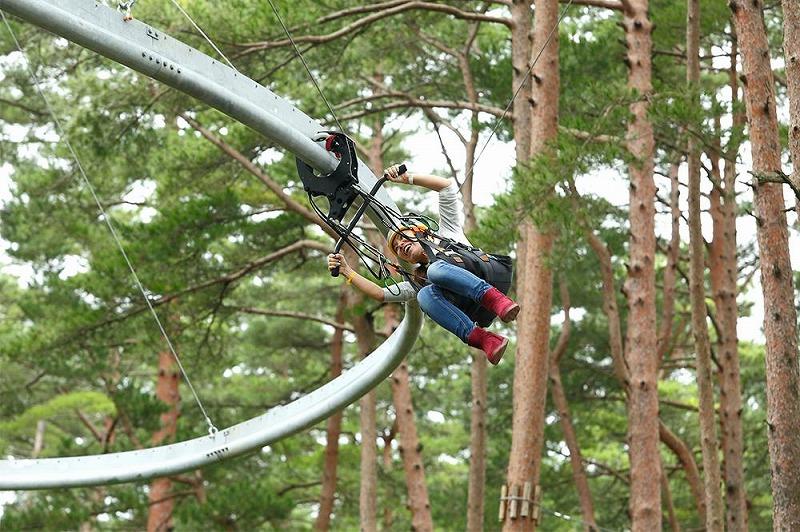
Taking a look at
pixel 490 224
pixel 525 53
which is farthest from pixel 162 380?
pixel 490 224

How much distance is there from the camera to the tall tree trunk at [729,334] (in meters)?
14.7

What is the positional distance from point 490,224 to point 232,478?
14.1 meters

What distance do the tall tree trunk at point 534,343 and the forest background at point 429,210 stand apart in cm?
3

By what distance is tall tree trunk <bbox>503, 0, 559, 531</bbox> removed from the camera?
1224cm

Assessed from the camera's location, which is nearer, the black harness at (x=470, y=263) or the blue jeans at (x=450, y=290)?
the blue jeans at (x=450, y=290)

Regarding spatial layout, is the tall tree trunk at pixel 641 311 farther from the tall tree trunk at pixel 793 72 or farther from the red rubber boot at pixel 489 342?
the red rubber boot at pixel 489 342

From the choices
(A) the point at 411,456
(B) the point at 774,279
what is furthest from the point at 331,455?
(B) the point at 774,279

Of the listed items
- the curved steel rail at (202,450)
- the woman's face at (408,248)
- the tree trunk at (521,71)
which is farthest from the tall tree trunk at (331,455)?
the woman's face at (408,248)

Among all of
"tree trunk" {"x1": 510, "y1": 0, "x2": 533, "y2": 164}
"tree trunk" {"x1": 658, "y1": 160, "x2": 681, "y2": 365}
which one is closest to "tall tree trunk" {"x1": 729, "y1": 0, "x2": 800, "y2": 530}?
"tree trunk" {"x1": 510, "y1": 0, "x2": 533, "y2": 164}

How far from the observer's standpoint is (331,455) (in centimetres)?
2194

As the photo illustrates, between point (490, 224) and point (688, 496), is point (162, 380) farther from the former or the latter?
point (490, 224)

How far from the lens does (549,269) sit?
40.7 feet

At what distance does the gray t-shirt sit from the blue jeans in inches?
10.8

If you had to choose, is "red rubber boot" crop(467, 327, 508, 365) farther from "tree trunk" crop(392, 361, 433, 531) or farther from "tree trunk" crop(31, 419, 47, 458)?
"tree trunk" crop(31, 419, 47, 458)
